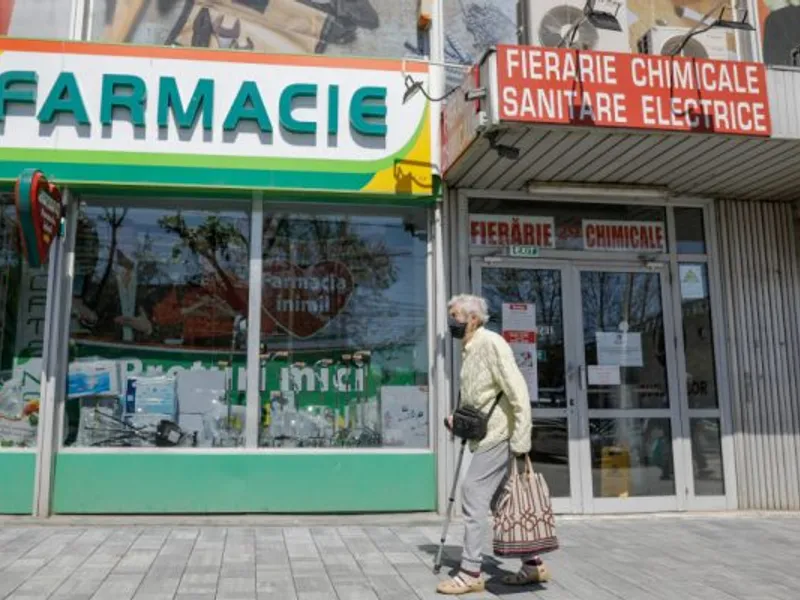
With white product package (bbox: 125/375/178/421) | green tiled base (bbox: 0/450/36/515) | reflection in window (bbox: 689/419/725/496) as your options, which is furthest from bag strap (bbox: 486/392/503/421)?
green tiled base (bbox: 0/450/36/515)

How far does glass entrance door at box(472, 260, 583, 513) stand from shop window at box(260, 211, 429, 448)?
0.77 m

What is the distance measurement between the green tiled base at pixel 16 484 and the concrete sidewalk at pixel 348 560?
0.84 feet

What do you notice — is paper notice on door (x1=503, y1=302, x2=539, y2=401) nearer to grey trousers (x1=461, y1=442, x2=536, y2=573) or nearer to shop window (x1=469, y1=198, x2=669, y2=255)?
shop window (x1=469, y1=198, x2=669, y2=255)

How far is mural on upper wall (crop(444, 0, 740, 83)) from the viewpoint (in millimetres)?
7137

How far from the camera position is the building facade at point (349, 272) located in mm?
6887

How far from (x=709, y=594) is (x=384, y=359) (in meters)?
3.74

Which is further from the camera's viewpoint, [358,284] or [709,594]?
[358,284]

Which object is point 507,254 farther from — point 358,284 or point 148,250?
point 148,250

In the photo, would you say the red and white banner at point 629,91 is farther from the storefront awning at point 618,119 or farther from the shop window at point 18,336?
the shop window at point 18,336

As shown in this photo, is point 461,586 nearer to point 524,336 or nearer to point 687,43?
point 524,336

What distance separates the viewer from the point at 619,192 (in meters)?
7.55

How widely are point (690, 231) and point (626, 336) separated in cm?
140

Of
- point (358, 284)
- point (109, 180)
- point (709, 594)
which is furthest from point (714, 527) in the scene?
point (109, 180)

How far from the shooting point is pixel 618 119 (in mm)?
5926
